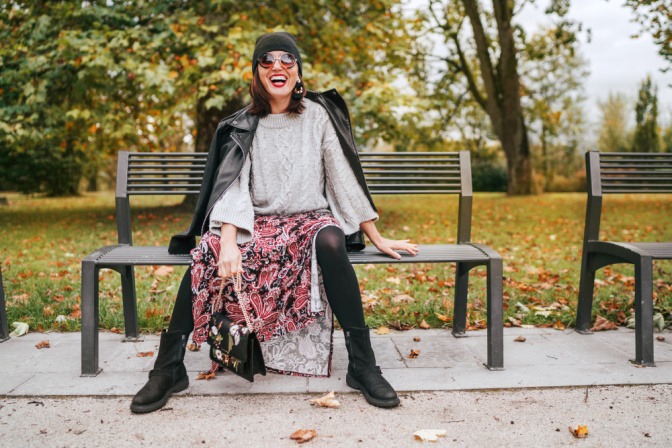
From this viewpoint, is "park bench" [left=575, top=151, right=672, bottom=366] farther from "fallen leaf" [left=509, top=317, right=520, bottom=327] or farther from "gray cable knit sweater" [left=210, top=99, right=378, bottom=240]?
"gray cable knit sweater" [left=210, top=99, right=378, bottom=240]

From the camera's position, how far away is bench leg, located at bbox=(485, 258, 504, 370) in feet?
10.4

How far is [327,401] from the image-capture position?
2762 millimetres

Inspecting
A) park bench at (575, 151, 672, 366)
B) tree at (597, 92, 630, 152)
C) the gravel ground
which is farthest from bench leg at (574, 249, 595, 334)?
tree at (597, 92, 630, 152)

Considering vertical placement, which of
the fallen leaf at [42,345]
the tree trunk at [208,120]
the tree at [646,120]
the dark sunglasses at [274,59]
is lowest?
the fallen leaf at [42,345]

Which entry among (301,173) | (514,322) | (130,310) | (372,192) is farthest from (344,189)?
(514,322)

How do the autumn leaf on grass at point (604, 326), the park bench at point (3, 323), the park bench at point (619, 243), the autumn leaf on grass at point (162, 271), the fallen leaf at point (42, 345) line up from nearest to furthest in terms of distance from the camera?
the park bench at point (619, 243) < the fallen leaf at point (42, 345) < the park bench at point (3, 323) < the autumn leaf on grass at point (604, 326) < the autumn leaf on grass at point (162, 271)

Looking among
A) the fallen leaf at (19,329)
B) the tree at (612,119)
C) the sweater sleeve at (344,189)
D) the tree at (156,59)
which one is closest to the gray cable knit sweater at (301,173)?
the sweater sleeve at (344,189)

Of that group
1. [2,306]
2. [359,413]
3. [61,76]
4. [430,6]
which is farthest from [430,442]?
[430,6]

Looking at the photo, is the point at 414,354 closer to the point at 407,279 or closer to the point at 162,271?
the point at 407,279

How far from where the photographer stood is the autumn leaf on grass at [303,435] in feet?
7.89

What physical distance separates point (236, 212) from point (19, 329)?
1958 mm

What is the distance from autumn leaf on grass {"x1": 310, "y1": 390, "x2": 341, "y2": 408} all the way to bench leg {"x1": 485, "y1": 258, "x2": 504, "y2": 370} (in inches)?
37.2

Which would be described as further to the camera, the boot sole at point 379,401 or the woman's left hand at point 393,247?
the woman's left hand at point 393,247

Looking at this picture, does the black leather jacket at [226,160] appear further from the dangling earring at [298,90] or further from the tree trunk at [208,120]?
the tree trunk at [208,120]
